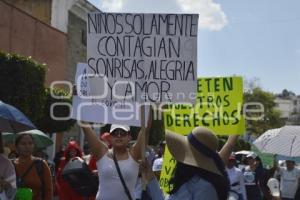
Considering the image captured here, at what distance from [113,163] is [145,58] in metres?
1.00

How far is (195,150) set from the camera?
12.3ft

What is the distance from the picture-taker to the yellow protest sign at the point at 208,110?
24.7ft

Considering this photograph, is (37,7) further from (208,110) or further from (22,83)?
(208,110)

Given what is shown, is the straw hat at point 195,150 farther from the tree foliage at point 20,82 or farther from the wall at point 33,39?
the wall at point 33,39

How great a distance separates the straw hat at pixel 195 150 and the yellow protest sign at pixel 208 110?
3.54 meters

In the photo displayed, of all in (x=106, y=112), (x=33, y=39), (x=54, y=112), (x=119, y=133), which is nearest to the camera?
(x=106, y=112)

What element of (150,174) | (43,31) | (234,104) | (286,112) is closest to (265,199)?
(234,104)

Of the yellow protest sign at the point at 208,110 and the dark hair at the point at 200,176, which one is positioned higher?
the yellow protest sign at the point at 208,110

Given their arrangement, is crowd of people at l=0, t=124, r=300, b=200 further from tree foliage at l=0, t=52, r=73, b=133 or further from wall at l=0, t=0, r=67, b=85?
wall at l=0, t=0, r=67, b=85

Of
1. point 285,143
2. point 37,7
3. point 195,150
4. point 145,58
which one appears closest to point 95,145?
point 145,58

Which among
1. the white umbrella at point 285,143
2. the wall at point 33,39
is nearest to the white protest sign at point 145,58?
the white umbrella at point 285,143

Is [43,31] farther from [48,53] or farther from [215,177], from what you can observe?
[215,177]

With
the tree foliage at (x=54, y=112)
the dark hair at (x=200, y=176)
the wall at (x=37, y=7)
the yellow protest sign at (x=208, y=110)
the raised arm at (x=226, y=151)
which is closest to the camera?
the dark hair at (x=200, y=176)

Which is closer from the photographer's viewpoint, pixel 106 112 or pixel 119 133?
pixel 106 112
